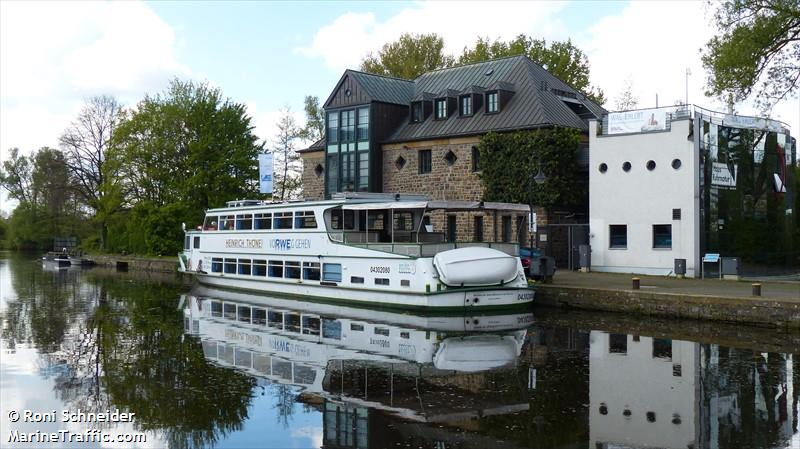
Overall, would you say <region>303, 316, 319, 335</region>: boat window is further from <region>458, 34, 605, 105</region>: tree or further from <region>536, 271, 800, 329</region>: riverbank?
<region>458, 34, 605, 105</region>: tree

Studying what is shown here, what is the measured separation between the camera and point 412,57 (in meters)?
57.3

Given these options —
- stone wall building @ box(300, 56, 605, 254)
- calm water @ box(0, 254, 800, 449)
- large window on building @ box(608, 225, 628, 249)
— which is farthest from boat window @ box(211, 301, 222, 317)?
large window on building @ box(608, 225, 628, 249)

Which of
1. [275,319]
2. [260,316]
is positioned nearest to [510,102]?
[260,316]

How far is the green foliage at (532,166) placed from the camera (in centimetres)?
3288

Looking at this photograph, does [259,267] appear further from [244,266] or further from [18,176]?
[18,176]

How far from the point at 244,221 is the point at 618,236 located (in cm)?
1491

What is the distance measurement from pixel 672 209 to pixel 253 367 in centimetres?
1937

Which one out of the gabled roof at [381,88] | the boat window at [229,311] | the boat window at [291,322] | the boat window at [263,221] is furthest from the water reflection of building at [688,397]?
the gabled roof at [381,88]

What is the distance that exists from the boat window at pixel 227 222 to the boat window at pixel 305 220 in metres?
5.58

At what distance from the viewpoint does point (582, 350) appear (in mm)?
16516

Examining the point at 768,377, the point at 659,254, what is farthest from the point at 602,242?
the point at 768,377

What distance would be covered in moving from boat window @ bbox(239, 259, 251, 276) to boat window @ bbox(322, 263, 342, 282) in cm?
601

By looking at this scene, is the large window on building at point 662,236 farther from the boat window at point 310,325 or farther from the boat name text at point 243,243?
the boat name text at point 243,243

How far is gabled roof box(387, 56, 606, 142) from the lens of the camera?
1369 inches
